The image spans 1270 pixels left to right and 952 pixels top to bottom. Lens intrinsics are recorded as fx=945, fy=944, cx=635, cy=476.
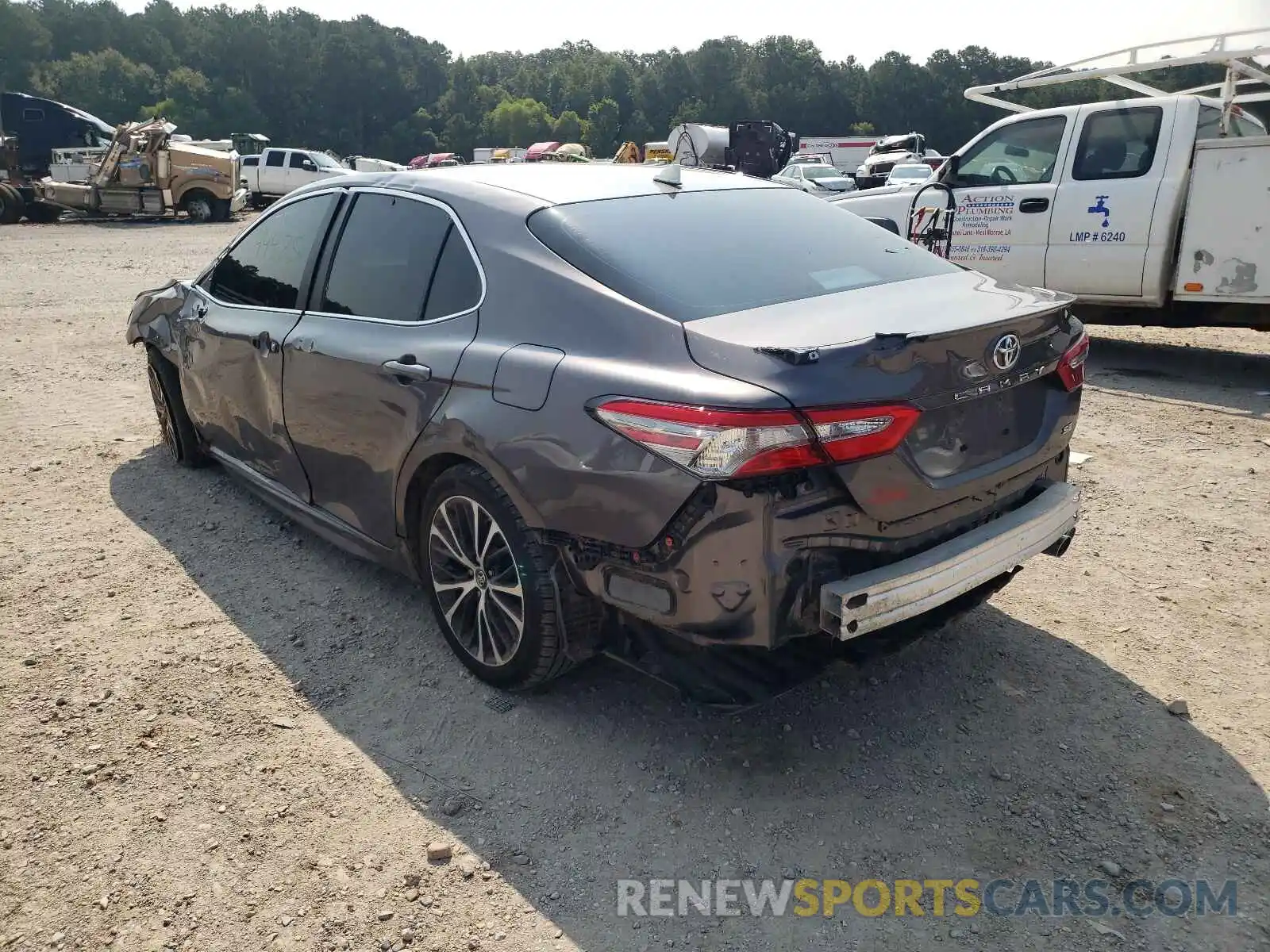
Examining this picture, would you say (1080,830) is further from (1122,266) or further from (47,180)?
(47,180)

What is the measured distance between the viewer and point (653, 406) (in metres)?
2.44

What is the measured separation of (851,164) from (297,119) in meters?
64.9

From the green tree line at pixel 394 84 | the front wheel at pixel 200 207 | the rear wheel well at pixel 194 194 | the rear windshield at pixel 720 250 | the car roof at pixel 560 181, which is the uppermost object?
the green tree line at pixel 394 84

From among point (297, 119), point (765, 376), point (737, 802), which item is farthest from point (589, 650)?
point (297, 119)

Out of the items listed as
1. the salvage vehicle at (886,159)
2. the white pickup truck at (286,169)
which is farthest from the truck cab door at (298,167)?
the salvage vehicle at (886,159)

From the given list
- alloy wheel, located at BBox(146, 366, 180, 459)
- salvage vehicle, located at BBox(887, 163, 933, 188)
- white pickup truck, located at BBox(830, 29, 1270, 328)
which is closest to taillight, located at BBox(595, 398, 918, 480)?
alloy wheel, located at BBox(146, 366, 180, 459)

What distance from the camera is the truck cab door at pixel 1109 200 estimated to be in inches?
293

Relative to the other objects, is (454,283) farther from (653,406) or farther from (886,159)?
(886,159)

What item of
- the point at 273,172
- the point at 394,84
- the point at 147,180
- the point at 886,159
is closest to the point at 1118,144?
the point at 147,180

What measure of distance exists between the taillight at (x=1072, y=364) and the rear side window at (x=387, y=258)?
6.91 ft

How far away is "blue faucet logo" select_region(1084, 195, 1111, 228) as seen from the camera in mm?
7621

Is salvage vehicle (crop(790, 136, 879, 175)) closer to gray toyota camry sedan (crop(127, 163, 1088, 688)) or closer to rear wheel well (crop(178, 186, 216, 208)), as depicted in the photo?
rear wheel well (crop(178, 186, 216, 208))

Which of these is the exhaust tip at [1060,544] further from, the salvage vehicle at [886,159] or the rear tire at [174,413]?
the salvage vehicle at [886,159]

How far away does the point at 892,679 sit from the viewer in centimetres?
331
